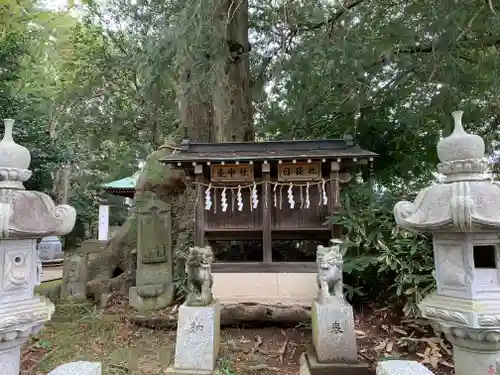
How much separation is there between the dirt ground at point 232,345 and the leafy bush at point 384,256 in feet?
Result: 1.37

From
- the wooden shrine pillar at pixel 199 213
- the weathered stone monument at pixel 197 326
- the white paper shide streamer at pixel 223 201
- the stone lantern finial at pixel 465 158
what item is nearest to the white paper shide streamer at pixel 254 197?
the white paper shide streamer at pixel 223 201

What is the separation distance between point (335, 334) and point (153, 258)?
460 cm

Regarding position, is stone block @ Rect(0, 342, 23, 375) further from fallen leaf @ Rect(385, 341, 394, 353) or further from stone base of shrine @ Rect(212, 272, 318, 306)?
fallen leaf @ Rect(385, 341, 394, 353)

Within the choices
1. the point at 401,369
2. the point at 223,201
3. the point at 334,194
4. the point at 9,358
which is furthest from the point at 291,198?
the point at 9,358

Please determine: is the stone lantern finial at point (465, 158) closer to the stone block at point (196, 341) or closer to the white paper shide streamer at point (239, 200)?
the stone block at point (196, 341)

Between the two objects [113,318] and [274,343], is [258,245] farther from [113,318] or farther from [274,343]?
[113,318]

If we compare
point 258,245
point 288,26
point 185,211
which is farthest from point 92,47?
point 258,245

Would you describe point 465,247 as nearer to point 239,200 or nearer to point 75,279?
point 239,200

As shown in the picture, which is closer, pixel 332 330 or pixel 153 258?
pixel 332 330

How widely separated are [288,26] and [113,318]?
6605mm

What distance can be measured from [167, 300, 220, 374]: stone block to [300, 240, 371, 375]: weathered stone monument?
1297 mm

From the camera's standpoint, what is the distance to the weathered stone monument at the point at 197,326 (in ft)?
15.3

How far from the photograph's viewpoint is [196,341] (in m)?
4.73

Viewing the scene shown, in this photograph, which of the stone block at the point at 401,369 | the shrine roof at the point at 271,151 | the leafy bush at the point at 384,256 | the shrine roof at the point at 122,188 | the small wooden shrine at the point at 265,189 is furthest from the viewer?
the shrine roof at the point at 122,188
